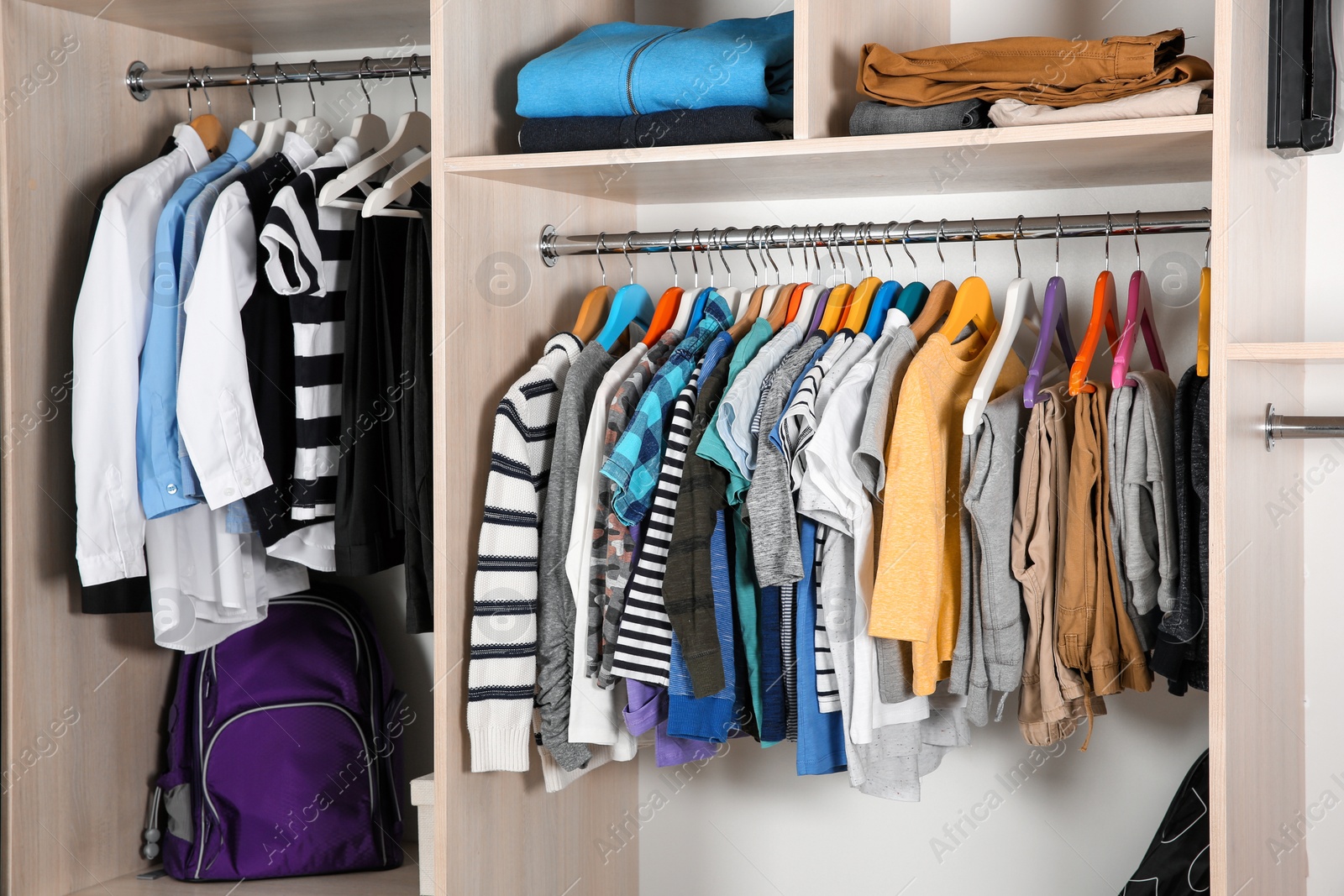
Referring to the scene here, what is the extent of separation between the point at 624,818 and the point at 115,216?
1454 millimetres

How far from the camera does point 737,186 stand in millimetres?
2010

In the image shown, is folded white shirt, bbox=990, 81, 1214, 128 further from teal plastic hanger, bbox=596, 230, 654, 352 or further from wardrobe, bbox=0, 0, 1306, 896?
teal plastic hanger, bbox=596, 230, 654, 352

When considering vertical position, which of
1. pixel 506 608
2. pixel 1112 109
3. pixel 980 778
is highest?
pixel 1112 109

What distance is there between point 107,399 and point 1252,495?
1765 millimetres

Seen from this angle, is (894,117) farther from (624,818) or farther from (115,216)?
(624,818)

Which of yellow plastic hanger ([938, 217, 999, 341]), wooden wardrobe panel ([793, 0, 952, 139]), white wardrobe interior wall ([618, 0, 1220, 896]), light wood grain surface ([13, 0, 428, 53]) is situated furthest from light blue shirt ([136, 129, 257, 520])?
yellow plastic hanger ([938, 217, 999, 341])

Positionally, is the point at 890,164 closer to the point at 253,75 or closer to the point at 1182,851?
the point at 1182,851

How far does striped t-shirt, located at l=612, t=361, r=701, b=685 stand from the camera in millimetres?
1709

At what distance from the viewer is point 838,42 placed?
5.77ft

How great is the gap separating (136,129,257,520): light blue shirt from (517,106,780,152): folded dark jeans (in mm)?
653

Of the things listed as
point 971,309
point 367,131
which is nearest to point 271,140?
point 367,131

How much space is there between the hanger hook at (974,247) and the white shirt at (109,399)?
137cm

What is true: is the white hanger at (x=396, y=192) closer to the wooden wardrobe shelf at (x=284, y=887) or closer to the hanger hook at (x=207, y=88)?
the hanger hook at (x=207, y=88)

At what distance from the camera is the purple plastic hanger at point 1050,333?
5.46 ft
